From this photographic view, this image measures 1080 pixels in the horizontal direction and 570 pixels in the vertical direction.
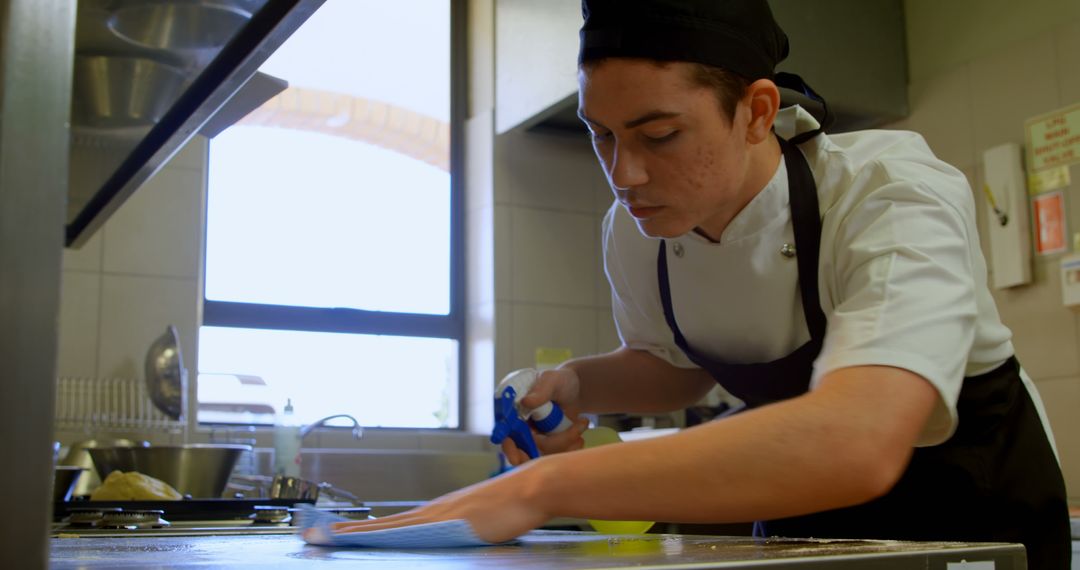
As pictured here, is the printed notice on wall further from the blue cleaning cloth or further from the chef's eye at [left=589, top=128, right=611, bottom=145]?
the blue cleaning cloth

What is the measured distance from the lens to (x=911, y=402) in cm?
79

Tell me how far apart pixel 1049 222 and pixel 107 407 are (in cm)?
240

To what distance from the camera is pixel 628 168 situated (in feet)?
3.24

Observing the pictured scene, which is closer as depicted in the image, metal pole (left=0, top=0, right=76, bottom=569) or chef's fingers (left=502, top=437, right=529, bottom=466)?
metal pole (left=0, top=0, right=76, bottom=569)

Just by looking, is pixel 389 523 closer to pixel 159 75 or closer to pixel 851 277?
pixel 851 277

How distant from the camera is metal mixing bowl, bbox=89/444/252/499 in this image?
2064 mm

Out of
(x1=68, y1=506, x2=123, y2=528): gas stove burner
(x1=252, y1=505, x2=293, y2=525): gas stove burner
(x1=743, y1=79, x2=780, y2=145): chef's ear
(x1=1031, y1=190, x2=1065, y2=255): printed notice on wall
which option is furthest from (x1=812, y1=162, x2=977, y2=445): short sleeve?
(x1=1031, y1=190, x2=1065, y2=255): printed notice on wall

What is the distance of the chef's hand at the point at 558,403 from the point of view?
114 cm

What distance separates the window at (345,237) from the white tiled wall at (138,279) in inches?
7.3

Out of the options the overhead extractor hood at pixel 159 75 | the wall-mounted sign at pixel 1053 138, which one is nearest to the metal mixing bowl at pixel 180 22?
the overhead extractor hood at pixel 159 75

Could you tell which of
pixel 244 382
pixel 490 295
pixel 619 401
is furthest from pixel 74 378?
pixel 619 401

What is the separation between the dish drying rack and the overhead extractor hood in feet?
3.56

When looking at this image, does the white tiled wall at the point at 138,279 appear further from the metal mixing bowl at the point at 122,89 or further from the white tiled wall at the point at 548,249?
the metal mixing bowl at the point at 122,89

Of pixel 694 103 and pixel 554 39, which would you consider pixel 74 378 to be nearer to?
pixel 554 39
